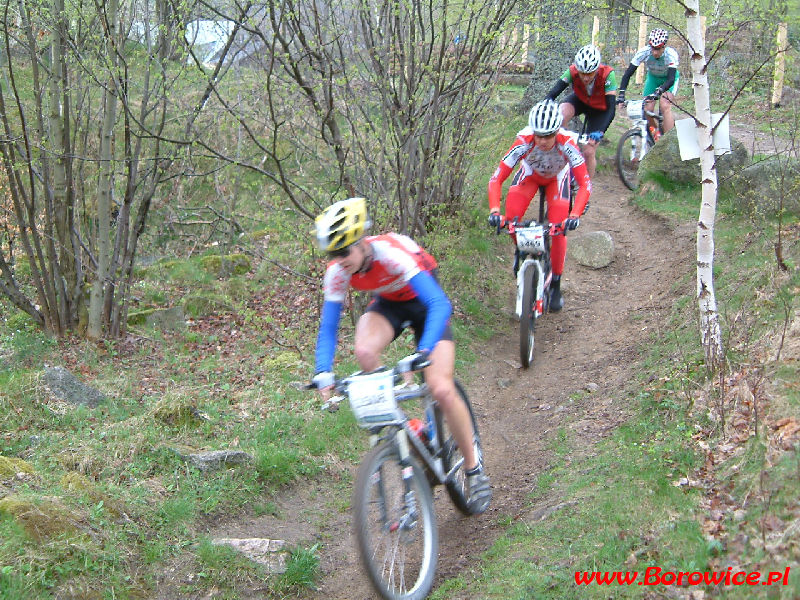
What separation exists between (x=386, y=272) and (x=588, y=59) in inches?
215

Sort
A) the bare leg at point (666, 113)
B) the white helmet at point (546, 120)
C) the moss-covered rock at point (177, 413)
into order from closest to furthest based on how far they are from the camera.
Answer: the moss-covered rock at point (177, 413)
the white helmet at point (546, 120)
the bare leg at point (666, 113)

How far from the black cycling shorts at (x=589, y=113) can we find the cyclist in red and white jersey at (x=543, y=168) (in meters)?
2.16

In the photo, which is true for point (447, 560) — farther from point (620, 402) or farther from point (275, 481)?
point (620, 402)

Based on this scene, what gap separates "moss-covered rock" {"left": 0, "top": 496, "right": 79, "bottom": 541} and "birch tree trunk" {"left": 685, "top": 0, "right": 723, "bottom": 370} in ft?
13.2

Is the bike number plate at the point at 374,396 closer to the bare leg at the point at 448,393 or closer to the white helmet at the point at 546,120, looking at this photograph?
the bare leg at the point at 448,393

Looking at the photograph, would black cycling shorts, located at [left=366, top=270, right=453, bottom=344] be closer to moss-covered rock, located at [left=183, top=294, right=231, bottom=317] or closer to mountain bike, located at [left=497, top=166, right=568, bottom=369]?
mountain bike, located at [left=497, top=166, right=568, bottom=369]

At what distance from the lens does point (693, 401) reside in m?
4.92

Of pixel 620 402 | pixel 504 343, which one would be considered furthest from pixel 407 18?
pixel 620 402

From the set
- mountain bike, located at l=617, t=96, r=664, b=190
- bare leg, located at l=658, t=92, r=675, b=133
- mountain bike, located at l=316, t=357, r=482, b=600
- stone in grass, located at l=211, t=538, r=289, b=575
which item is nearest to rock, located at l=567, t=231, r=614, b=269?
mountain bike, located at l=617, t=96, r=664, b=190

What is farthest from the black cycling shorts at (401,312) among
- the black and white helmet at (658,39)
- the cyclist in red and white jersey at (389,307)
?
the black and white helmet at (658,39)

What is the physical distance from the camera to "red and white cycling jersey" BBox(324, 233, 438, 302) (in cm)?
411

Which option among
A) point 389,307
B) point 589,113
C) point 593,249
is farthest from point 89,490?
point 589,113

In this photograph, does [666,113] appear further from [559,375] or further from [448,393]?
[448,393]

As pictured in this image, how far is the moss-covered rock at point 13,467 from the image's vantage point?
4.62m
